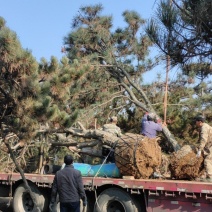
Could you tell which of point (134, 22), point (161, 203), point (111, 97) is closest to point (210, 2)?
point (161, 203)

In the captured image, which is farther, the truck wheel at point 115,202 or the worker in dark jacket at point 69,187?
the truck wheel at point 115,202

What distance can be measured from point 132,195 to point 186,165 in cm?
127

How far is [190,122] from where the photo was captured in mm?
17375

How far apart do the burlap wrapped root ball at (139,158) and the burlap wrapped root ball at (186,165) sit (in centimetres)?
42

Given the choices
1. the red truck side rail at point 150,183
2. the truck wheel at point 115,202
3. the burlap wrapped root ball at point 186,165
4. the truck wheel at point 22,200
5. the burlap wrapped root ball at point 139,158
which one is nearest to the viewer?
the red truck side rail at point 150,183

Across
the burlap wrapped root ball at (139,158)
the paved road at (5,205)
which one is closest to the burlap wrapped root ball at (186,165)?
the burlap wrapped root ball at (139,158)

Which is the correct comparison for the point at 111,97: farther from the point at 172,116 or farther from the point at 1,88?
the point at 1,88

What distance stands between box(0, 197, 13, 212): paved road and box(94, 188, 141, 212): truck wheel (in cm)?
279

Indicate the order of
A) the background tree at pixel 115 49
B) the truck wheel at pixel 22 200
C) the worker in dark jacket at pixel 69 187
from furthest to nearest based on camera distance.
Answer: the background tree at pixel 115 49
the truck wheel at pixel 22 200
the worker in dark jacket at pixel 69 187

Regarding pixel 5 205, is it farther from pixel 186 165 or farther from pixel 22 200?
pixel 186 165

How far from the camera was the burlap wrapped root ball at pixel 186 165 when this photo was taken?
884cm

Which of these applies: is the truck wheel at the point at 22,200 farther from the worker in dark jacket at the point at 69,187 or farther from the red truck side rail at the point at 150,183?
the worker in dark jacket at the point at 69,187

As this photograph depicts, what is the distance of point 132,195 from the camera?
8.66 metres

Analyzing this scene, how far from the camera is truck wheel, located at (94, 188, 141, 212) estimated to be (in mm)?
8570
